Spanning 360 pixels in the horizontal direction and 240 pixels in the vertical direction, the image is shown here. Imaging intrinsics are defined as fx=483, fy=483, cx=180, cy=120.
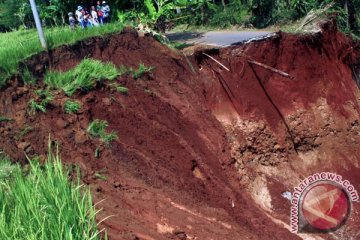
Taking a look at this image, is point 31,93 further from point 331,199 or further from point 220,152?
point 331,199

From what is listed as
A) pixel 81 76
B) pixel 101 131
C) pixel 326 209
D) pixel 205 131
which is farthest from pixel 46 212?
pixel 326 209

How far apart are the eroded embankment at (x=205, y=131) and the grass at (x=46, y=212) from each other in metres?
1.16

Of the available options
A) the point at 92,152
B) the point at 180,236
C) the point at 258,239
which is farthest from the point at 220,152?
the point at 180,236

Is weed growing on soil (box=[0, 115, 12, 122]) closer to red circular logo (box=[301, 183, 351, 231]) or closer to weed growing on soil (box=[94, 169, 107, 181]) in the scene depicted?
weed growing on soil (box=[94, 169, 107, 181])

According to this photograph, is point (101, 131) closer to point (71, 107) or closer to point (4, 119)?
point (71, 107)

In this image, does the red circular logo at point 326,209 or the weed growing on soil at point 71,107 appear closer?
the weed growing on soil at point 71,107

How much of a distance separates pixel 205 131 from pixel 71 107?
3.21 meters

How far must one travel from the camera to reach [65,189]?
4168 millimetres

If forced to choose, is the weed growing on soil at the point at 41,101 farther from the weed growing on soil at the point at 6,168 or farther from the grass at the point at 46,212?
the grass at the point at 46,212

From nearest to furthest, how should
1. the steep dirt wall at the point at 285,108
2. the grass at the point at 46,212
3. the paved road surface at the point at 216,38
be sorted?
the grass at the point at 46,212 < the steep dirt wall at the point at 285,108 < the paved road surface at the point at 216,38

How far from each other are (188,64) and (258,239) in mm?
4747

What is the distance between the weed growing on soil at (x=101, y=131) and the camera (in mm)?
7633

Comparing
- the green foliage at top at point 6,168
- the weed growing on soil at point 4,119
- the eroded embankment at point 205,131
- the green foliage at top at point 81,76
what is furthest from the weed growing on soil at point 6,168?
the green foliage at top at point 81,76

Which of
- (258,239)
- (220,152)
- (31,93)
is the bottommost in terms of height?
(258,239)
